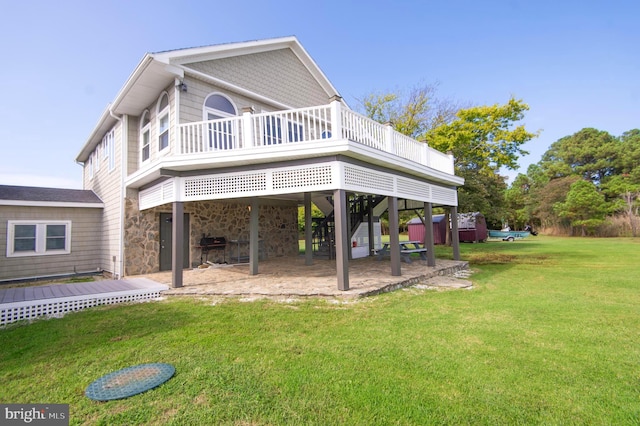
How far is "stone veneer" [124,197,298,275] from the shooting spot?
935cm

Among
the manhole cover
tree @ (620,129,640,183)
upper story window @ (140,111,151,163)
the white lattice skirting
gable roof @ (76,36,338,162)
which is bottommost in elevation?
the manhole cover

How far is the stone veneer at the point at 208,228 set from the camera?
30.7 feet

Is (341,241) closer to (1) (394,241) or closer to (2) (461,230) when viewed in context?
(1) (394,241)

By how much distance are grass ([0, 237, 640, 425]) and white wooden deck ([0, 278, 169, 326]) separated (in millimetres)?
481

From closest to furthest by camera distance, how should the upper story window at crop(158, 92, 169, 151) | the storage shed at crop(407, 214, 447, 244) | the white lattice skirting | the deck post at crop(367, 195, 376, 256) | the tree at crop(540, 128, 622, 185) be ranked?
the white lattice skirting, the upper story window at crop(158, 92, 169, 151), the deck post at crop(367, 195, 376, 256), the storage shed at crop(407, 214, 447, 244), the tree at crop(540, 128, 622, 185)

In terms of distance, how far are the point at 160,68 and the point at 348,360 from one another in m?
8.29

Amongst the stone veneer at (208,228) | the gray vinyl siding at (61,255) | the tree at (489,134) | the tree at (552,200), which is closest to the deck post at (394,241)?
the stone veneer at (208,228)

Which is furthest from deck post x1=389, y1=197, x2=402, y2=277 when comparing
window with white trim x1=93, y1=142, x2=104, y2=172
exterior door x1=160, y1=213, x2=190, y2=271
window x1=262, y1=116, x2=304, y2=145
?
window with white trim x1=93, y1=142, x2=104, y2=172

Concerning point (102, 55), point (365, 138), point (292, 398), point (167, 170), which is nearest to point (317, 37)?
point (102, 55)

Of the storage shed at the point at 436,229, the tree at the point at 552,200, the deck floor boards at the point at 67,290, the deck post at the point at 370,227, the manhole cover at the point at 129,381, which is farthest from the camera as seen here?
the tree at the point at 552,200

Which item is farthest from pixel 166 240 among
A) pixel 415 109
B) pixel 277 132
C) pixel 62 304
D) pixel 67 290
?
pixel 415 109

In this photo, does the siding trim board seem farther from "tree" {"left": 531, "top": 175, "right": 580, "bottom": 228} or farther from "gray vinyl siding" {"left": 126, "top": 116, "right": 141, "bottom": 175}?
"tree" {"left": 531, "top": 175, "right": 580, "bottom": 228}

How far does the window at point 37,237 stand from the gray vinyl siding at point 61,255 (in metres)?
0.11

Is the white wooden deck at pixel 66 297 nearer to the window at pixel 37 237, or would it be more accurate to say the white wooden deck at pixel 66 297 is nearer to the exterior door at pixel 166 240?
the exterior door at pixel 166 240
